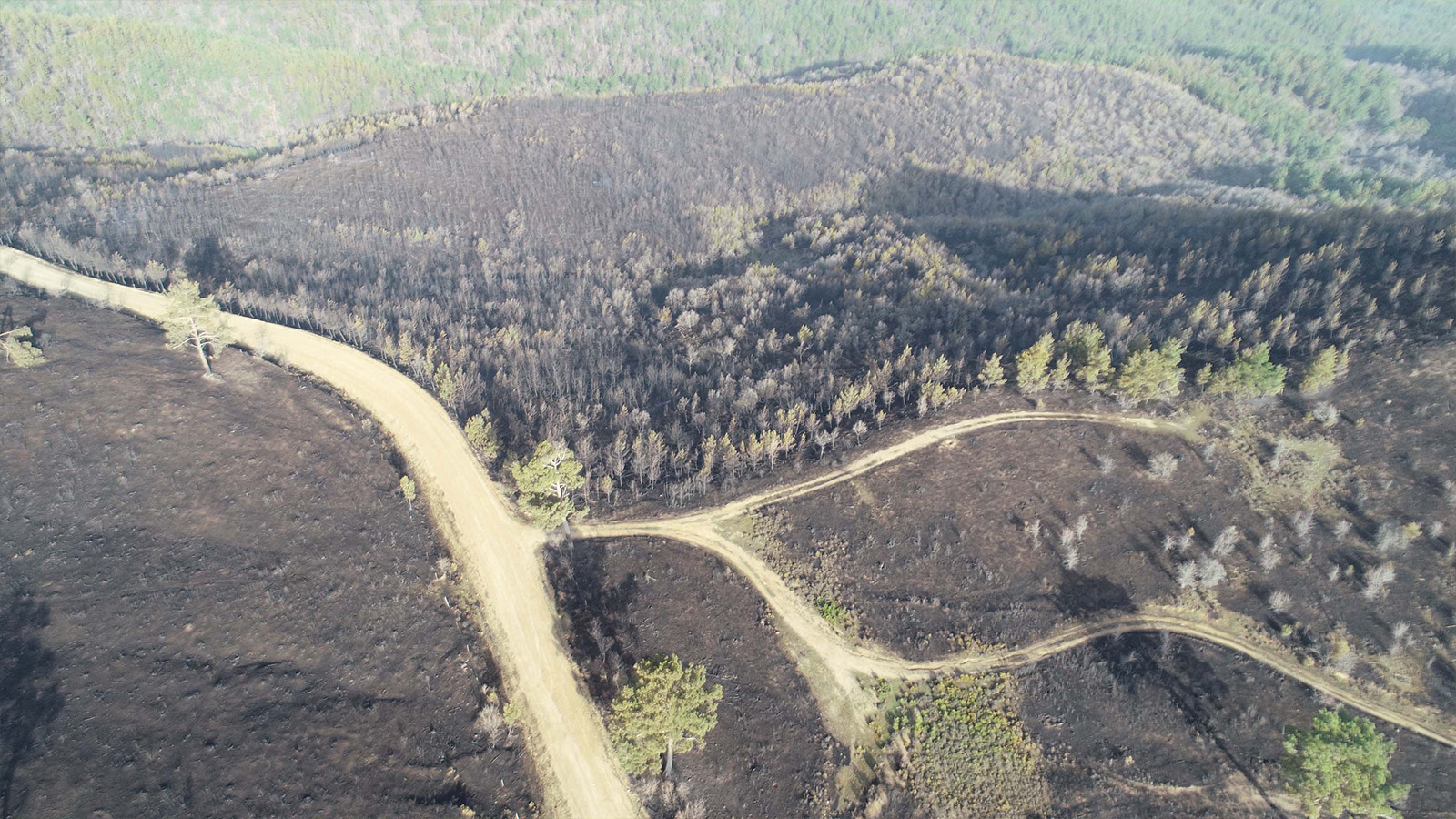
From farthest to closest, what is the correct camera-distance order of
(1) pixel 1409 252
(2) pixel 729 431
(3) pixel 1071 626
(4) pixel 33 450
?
(1) pixel 1409 252 → (2) pixel 729 431 → (4) pixel 33 450 → (3) pixel 1071 626

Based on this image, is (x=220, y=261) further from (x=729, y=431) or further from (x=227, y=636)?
(x=729, y=431)

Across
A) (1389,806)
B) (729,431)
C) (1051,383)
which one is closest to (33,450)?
(729,431)

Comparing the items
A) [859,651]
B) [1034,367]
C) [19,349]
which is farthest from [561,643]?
[19,349]

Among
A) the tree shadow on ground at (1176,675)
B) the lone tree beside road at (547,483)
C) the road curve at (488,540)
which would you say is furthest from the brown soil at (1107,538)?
the road curve at (488,540)

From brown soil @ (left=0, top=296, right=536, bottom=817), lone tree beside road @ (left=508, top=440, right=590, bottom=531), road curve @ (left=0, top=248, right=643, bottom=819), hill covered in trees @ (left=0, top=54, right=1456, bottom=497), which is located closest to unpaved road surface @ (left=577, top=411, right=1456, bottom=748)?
lone tree beside road @ (left=508, top=440, right=590, bottom=531)

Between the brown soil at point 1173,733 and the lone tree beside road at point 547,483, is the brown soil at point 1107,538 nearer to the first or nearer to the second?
the brown soil at point 1173,733

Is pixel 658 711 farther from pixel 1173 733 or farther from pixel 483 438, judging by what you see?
pixel 1173 733
